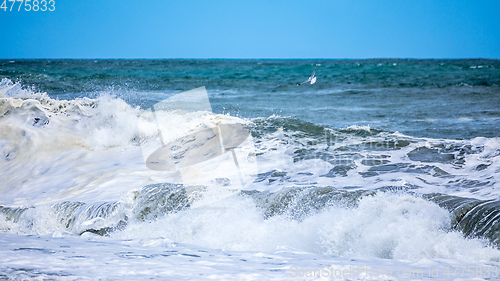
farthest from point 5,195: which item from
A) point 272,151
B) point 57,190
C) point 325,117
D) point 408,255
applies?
point 325,117

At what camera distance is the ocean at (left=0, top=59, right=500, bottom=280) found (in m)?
3.27

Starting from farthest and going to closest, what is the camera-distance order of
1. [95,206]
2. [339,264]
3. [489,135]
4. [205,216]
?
[489,135], [95,206], [205,216], [339,264]

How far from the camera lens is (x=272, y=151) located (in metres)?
7.02

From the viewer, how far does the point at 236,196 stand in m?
5.04

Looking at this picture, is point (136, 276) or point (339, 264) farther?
point (339, 264)

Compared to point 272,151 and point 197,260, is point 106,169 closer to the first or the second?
point 272,151

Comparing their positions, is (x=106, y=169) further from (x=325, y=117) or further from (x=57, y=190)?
(x=325, y=117)

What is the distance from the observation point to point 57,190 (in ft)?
19.7

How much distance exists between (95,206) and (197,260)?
2.25 metres

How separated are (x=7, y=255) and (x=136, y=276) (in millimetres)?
1160

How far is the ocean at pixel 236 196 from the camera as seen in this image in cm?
327

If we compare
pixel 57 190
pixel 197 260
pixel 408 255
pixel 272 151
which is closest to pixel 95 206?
pixel 57 190

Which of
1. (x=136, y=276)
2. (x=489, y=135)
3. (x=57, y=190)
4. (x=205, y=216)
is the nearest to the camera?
(x=136, y=276)

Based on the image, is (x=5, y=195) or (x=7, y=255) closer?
(x=7, y=255)
